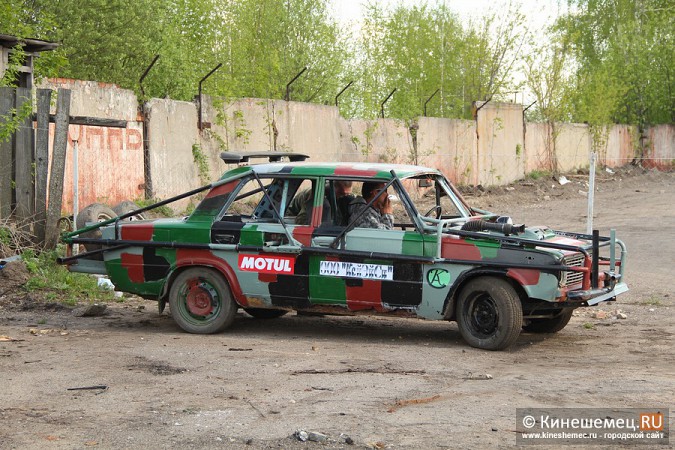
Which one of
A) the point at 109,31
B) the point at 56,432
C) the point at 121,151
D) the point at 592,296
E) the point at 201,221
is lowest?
the point at 56,432

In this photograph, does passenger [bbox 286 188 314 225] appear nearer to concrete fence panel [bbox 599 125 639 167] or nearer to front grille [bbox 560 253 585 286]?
front grille [bbox 560 253 585 286]

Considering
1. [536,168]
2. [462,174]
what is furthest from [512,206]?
[536,168]

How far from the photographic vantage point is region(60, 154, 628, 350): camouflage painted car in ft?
28.3

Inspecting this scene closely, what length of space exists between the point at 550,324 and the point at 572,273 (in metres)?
1.22

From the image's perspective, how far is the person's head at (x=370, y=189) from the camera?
9.41m

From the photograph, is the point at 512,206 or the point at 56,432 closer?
the point at 56,432

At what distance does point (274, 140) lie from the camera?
20.0 metres

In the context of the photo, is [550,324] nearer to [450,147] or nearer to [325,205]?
[325,205]

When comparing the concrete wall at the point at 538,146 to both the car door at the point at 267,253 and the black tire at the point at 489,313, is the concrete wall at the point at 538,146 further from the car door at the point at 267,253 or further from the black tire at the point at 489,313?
the black tire at the point at 489,313

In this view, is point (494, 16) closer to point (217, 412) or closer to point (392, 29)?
point (392, 29)

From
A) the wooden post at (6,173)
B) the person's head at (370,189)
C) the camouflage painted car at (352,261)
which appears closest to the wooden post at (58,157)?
the wooden post at (6,173)

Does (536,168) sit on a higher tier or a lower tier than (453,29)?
lower

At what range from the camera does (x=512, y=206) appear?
25062 millimetres

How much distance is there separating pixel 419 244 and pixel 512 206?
54.6 ft
